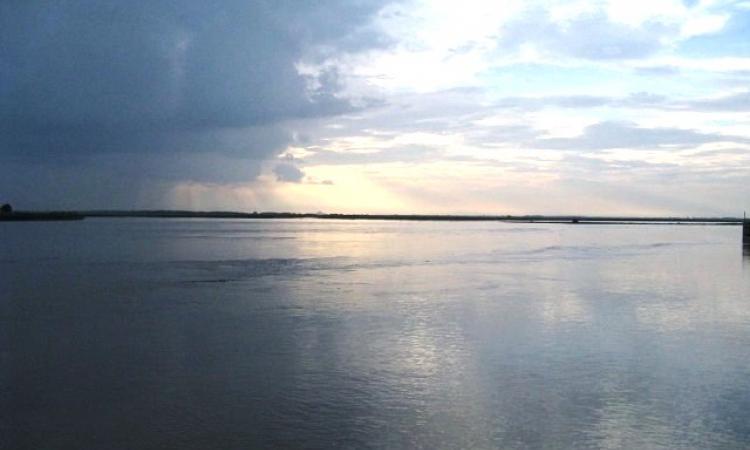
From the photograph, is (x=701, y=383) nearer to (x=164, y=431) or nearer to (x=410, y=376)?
(x=410, y=376)

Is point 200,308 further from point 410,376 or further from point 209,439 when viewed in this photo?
point 209,439

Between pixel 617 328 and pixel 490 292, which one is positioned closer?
pixel 617 328

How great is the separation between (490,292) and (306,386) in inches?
379

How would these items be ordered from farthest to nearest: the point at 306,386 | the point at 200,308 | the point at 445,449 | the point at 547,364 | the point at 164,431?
the point at 200,308, the point at 547,364, the point at 306,386, the point at 164,431, the point at 445,449

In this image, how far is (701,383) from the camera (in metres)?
8.08

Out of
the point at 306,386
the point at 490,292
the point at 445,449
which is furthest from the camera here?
the point at 490,292

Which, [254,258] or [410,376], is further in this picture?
[254,258]

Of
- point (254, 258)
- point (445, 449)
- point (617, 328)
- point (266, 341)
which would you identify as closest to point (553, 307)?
point (617, 328)

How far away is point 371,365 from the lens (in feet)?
29.2

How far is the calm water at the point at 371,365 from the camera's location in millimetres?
6398

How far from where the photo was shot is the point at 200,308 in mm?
13852

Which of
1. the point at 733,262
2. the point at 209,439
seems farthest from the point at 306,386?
the point at 733,262

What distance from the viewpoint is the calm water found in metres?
6.40

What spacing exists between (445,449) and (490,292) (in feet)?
36.6
